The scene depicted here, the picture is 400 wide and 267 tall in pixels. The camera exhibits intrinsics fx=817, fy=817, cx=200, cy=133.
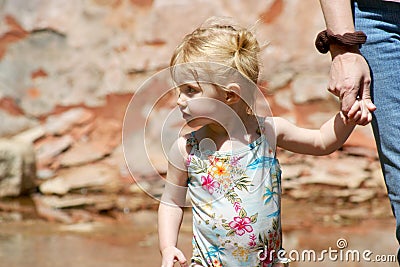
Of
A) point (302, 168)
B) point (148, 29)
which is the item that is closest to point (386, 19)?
point (302, 168)

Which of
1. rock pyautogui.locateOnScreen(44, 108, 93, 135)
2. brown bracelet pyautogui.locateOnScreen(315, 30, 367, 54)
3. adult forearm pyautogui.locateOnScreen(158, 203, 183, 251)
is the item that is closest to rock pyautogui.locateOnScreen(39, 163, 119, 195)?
rock pyautogui.locateOnScreen(44, 108, 93, 135)

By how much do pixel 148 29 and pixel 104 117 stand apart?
0.67 metres

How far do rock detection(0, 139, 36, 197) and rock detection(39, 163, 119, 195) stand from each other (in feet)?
0.41

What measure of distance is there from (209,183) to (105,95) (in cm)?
341

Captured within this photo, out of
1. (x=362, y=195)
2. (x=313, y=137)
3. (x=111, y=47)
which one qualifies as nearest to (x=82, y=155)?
(x=111, y=47)

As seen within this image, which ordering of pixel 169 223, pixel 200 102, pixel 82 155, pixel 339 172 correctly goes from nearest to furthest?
1. pixel 200 102
2. pixel 169 223
3. pixel 339 172
4. pixel 82 155

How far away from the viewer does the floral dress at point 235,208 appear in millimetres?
2240

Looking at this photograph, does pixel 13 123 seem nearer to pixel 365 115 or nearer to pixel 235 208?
pixel 235 208

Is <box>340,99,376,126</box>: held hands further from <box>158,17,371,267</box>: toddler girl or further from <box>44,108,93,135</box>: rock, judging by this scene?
<box>44,108,93,135</box>: rock

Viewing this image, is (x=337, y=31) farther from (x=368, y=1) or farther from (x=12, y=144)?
(x=12, y=144)

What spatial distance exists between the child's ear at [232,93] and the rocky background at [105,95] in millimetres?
2782

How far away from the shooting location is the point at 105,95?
5590 mm

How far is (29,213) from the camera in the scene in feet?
16.6

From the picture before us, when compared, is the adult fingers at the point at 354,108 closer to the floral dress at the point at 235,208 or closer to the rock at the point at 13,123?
the floral dress at the point at 235,208
